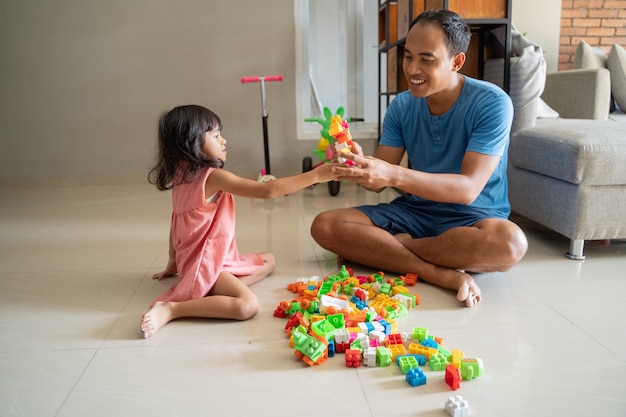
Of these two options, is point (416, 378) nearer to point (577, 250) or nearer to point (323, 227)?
point (323, 227)

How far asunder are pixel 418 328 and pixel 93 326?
2.91 ft

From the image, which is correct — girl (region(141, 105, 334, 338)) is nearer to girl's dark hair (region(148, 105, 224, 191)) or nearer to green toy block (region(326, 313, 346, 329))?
girl's dark hair (region(148, 105, 224, 191))

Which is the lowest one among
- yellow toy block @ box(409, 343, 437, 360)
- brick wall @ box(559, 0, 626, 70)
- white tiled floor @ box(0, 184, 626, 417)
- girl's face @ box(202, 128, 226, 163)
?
white tiled floor @ box(0, 184, 626, 417)

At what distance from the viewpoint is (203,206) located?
62.4 inches

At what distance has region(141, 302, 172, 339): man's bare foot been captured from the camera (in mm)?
1371

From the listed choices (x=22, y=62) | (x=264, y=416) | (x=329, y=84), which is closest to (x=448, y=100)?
(x=264, y=416)

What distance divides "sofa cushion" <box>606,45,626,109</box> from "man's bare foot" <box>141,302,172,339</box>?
10.6ft

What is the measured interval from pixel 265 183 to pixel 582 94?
2267mm

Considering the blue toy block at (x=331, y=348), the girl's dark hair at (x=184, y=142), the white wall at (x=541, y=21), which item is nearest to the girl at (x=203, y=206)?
the girl's dark hair at (x=184, y=142)

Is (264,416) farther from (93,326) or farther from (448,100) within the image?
(448,100)

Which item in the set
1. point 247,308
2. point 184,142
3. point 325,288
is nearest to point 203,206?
point 184,142

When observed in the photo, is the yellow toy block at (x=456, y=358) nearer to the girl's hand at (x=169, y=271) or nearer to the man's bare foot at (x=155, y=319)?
the man's bare foot at (x=155, y=319)

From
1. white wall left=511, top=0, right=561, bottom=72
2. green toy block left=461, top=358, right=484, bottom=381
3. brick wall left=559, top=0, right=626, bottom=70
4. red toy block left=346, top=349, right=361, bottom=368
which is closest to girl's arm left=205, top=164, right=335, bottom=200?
red toy block left=346, top=349, right=361, bottom=368

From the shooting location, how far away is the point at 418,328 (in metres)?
1.32
